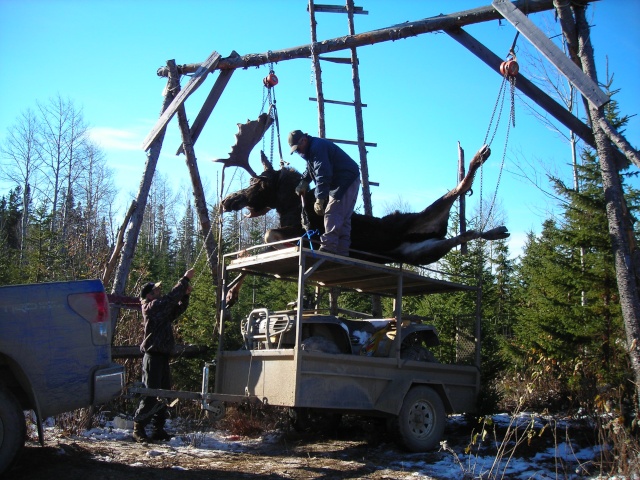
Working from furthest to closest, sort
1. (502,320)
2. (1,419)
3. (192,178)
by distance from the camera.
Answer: (502,320), (192,178), (1,419)

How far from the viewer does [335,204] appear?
8.57 m

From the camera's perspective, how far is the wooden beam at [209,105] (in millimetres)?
11227

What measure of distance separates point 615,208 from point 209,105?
6.88 m

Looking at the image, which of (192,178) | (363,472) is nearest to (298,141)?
(192,178)

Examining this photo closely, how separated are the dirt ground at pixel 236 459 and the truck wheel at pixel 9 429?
260 mm

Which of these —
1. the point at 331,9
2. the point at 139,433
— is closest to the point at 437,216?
the point at 139,433

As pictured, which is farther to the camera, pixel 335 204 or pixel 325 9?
pixel 325 9

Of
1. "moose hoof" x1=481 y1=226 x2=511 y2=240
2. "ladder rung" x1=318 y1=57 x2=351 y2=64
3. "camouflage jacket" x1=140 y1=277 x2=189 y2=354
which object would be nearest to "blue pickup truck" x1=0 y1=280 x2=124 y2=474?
"camouflage jacket" x1=140 y1=277 x2=189 y2=354

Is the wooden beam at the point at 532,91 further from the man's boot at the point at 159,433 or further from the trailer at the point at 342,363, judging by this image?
the man's boot at the point at 159,433

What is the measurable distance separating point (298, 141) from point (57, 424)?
5024mm

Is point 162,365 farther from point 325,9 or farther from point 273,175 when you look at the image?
point 325,9

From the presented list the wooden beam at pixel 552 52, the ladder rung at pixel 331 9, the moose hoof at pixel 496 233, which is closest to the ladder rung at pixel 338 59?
the ladder rung at pixel 331 9

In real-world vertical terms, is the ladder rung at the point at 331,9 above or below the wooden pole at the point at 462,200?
above

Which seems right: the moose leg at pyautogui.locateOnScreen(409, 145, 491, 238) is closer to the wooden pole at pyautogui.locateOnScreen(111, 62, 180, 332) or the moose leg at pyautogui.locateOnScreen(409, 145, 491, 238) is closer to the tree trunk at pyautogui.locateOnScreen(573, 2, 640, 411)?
the tree trunk at pyautogui.locateOnScreen(573, 2, 640, 411)
